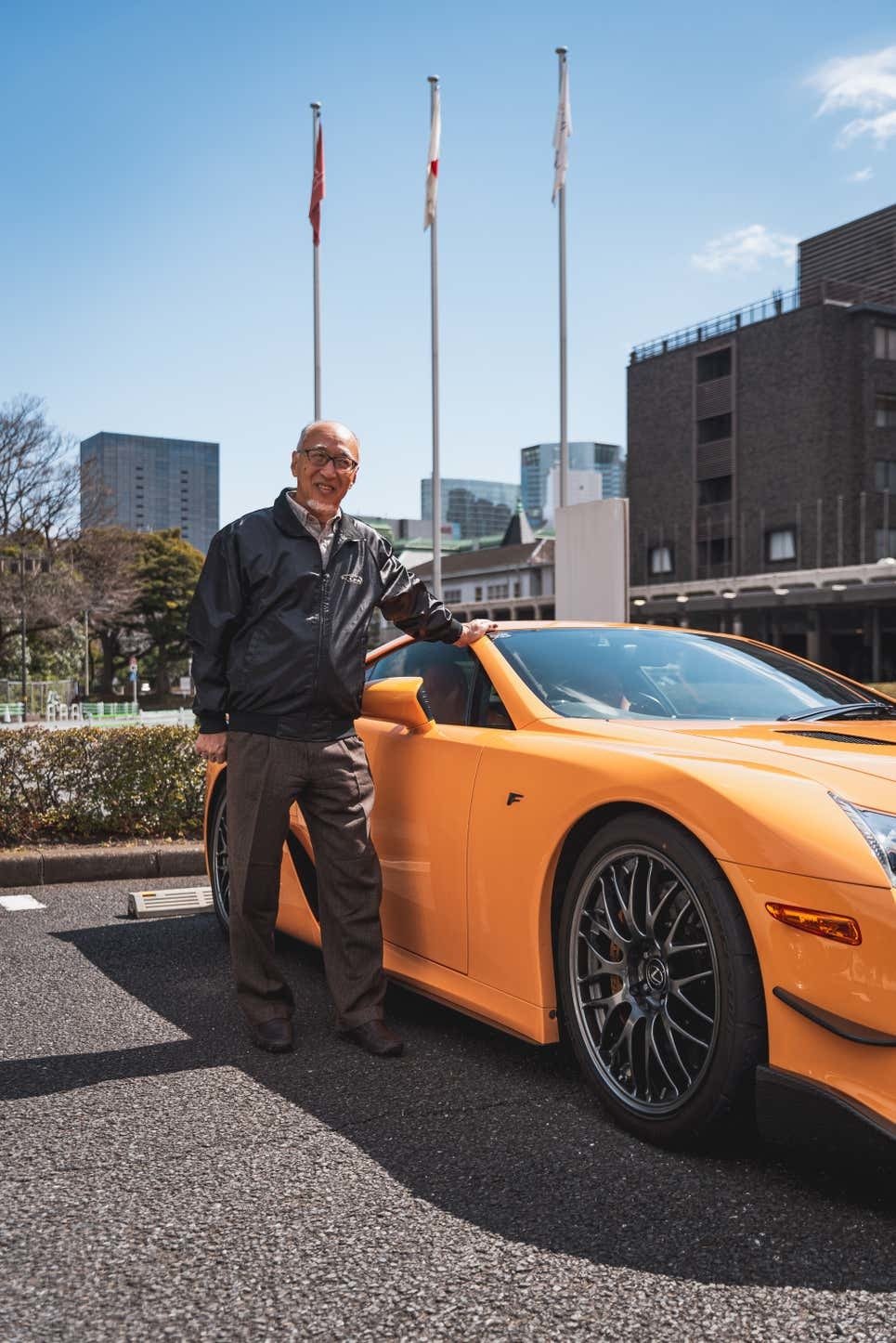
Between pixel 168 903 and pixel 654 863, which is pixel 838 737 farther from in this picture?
pixel 168 903

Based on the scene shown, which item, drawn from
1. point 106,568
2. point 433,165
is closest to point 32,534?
point 106,568

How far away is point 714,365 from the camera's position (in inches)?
2104

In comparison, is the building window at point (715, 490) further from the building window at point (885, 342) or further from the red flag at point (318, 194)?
→ the red flag at point (318, 194)

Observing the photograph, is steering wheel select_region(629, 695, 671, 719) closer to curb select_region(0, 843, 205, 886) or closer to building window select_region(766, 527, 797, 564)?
curb select_region(0, 843, 205, 886)

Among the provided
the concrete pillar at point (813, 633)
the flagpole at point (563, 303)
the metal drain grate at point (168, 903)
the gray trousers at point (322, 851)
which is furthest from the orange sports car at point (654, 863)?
the concrete pillar at point (813, 633)

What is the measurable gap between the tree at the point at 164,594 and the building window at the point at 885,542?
35.6 metres

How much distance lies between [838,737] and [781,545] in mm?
47999

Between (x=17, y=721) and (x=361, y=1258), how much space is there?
40.2 m

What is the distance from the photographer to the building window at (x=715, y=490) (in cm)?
5278

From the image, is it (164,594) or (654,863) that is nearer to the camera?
(654,863)

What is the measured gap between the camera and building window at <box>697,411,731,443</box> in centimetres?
5297

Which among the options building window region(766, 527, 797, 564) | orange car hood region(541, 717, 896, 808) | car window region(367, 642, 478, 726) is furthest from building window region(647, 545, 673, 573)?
orange car hood region(541, 717, 896, 808)

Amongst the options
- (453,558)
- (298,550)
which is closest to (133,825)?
(298,550)

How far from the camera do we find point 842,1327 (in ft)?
7.07
